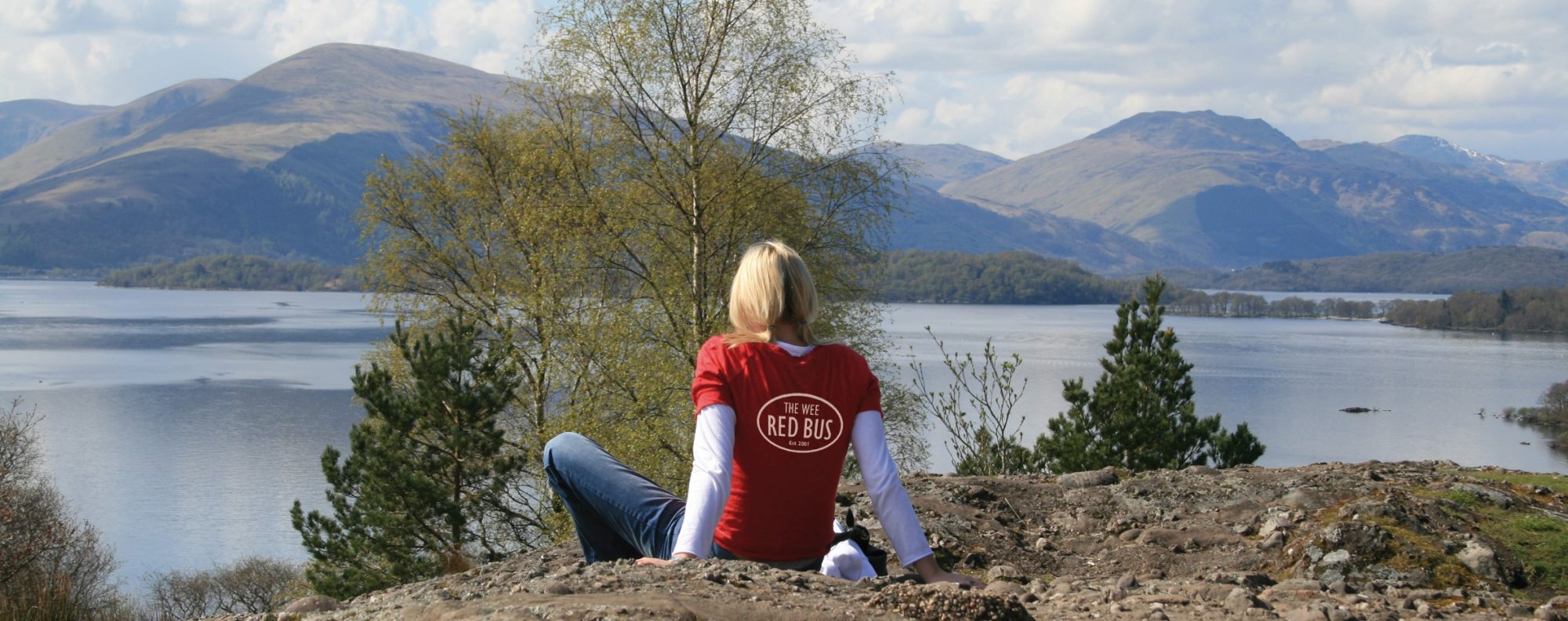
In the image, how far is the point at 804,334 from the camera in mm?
4609

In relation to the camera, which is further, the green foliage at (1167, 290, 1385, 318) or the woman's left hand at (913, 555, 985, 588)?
the green foliage at (1167, 290, 1385, 318)

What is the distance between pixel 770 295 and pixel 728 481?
695mm

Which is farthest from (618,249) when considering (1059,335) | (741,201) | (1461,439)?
(1059,335)

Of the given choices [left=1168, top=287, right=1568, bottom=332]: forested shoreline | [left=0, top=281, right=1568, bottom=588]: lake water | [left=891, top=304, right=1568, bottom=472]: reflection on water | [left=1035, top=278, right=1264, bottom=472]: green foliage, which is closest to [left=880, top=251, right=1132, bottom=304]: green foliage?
[left=891, top=304, right=1568, bottom=472]: reflection on water

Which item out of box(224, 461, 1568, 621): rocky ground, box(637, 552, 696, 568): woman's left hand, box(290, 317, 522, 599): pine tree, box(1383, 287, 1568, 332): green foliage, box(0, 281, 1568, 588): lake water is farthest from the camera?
box(1383, 287, 1568, 332): green foliage

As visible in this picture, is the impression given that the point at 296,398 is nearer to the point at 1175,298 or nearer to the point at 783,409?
the point at 783,409

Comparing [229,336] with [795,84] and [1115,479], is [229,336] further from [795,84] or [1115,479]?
[1115,479]

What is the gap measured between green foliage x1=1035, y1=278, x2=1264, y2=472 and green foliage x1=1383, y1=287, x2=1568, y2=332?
14567 cm

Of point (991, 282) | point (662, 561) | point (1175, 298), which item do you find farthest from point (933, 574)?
point (1175, 298)

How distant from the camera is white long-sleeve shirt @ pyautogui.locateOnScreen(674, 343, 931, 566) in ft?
14.6

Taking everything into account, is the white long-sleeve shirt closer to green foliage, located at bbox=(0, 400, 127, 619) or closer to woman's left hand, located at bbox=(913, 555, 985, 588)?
woman's left hand, located at bbox=(913, 555, 985, 588)

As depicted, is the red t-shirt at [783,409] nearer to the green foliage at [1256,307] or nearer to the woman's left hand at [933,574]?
the woman's left hand at [933,574]

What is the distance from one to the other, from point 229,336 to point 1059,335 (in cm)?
7292

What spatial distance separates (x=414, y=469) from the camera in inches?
820
